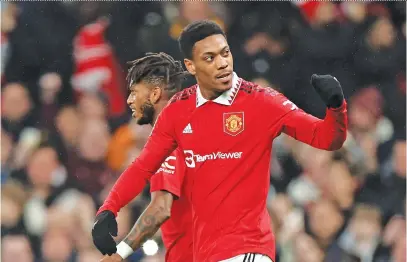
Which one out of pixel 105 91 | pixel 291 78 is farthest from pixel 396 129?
pixel 105 91

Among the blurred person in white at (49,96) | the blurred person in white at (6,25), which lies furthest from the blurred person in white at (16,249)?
the blurred person in white at (6,25)

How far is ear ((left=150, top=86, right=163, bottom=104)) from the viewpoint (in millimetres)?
5578

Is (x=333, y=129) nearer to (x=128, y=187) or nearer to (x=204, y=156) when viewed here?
(x=204, y=156)

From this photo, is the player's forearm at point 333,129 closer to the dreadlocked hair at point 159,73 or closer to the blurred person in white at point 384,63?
the dreadlocked hair at point 159,73

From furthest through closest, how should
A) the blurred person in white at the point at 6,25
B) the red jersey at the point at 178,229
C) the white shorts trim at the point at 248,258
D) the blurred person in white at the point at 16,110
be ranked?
1. the blurred person in white at the point at 6,25
2. the blurred person in white at the point at 16,110
3. the red jersey at the point at 178,229
4. the white shorts trim at the point at 248,258

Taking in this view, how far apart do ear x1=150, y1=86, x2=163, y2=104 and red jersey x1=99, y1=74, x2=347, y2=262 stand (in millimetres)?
750

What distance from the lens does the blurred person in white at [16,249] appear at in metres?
7.62

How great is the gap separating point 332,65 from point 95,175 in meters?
2.33

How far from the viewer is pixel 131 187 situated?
5.02 meters

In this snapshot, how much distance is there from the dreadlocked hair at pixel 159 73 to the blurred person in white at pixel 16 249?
8.23 feet

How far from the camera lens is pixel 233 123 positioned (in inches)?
185

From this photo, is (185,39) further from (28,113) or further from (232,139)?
(28,113)

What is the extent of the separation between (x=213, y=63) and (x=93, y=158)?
3.53 m

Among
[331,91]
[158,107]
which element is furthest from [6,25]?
[331,91]
